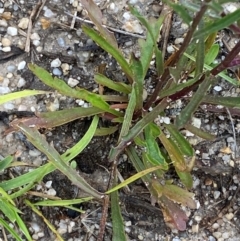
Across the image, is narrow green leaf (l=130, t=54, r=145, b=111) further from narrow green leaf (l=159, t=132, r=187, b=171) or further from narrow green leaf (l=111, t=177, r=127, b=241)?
narrow green leaf (l=111, t=177, r=127, b=241)

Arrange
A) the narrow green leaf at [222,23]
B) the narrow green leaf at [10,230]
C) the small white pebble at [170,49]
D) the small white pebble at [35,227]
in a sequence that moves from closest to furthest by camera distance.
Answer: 1. the narrow green leaf at [222,23]
2. the narrow green leaf at [10,230]
3. the small white pebble at [35,227]
4. the small white pebble at [170,49]

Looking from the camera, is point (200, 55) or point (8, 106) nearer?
point (200, 55)

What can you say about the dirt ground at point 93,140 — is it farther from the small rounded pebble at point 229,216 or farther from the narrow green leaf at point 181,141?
the narrow green leaf at point 181,141

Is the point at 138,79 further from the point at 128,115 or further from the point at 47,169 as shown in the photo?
the point at 47,169

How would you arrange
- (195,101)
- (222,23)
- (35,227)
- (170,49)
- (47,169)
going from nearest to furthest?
(222,23) → (195,101) → (47,169) → (35,227) → (170,49)

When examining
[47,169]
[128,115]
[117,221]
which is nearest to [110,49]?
[128,115]

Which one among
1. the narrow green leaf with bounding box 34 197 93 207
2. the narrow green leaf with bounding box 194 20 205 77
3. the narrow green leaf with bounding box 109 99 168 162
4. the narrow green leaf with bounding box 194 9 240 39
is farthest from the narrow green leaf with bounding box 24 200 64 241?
the narrow green leaf with bounding box 194 9 240 39

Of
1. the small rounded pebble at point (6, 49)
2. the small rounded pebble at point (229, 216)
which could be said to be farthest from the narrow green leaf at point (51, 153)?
the small rounded pebble at point (229, 216)
